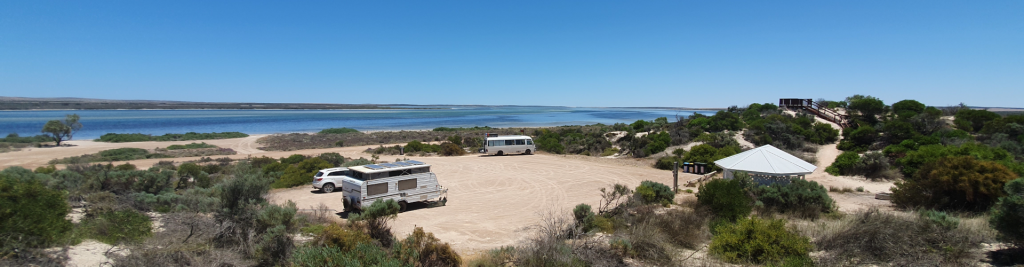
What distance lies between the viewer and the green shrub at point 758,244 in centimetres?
683

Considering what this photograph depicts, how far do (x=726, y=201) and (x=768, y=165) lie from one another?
4.34m

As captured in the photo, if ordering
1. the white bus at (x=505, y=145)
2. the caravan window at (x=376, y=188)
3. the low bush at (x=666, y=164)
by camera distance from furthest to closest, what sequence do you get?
the white bus at (x=505, y=145), the low bush at (x=666, y=164), the caravan window at (x=376, y=188)

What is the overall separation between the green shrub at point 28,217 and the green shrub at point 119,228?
56 cm

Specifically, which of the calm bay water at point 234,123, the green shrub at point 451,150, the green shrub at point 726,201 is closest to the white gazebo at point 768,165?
the green shrub at point 726,201

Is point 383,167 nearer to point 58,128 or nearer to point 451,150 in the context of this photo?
point 451,150

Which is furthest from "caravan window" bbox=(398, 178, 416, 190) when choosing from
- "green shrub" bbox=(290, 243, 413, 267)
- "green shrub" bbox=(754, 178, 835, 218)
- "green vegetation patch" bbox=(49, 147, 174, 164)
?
"green vegetation patch" bbox=(49, 147, 174, 164)

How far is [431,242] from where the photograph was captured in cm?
694

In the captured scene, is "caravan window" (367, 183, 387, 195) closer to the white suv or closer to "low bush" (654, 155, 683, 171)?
the white suv

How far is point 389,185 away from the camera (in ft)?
39.5

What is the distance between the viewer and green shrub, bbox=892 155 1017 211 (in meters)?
9.73

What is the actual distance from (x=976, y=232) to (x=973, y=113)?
26433 millimetres

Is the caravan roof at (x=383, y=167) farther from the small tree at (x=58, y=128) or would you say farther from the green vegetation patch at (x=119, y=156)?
the small tree at (x=58, y=128)

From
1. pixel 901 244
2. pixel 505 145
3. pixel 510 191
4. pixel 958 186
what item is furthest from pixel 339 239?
pixel 505 145

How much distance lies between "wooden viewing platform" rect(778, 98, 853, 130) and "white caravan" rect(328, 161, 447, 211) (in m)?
30.5
